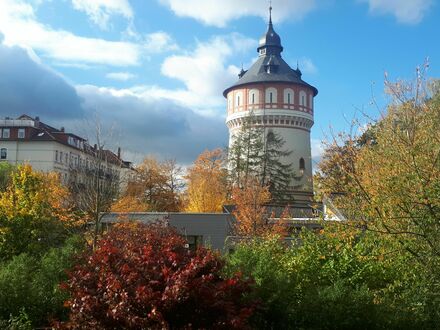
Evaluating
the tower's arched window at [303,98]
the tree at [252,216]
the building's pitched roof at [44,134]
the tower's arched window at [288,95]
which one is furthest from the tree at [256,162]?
the building's pitched roof at [44,134]

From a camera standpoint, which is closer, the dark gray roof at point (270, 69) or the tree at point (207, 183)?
the tree at point (207, 183)

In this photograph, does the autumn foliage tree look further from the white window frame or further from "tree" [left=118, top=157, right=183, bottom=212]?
the white window frame

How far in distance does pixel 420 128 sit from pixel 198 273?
15.1ft

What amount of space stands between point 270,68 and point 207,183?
17102 millimetres

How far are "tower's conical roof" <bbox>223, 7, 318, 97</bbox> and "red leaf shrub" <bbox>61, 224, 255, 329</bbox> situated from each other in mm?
47650

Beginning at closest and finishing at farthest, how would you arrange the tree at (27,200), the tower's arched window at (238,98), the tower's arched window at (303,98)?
the tree at (27,200) < the tower's arched window at (303,98) < the tower's arched window at (238,98)

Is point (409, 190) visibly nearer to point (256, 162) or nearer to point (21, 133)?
point (256, 162)

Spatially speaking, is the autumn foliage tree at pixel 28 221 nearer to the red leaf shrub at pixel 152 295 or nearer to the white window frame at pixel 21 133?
the red leaf shrub at pixel 152 295

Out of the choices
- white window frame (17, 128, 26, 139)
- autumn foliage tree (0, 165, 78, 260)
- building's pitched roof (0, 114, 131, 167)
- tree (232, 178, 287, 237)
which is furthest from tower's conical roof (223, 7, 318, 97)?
autumn foliage tree (0, 165, 78, 260)

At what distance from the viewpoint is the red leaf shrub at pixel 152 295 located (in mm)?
6859

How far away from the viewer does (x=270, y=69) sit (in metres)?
56.0

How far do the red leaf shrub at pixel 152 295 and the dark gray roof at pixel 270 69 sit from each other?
4765 centimetres

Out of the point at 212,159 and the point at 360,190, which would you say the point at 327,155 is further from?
the point at 212,159

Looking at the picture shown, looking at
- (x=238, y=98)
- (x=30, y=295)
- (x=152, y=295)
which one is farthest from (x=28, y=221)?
(x=238, y=98)
